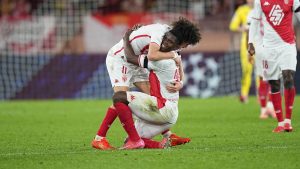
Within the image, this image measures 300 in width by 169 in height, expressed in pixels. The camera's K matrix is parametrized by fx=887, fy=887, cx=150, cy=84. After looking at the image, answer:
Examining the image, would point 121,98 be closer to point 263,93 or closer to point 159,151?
point 159,151

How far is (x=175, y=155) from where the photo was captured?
9.93 metres

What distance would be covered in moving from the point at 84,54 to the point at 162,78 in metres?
13.7

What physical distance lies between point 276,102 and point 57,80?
11.7 m

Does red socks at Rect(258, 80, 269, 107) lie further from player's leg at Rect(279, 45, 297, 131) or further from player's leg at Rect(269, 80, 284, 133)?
player's leg at Rect(279, 45, 297, 131)

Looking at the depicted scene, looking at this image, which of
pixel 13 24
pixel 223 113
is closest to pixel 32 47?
pixel 13 24

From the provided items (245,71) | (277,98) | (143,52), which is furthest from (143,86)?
(245,71)

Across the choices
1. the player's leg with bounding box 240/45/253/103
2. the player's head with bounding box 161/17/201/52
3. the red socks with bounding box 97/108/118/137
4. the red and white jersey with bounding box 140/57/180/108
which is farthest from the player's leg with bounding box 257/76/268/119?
the player's head with bounding box 161/17/201/52

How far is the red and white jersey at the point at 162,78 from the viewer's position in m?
10.9

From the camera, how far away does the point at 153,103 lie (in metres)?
10.8

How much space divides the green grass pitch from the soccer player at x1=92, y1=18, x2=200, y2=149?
34 cm

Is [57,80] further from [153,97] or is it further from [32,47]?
[153,97]

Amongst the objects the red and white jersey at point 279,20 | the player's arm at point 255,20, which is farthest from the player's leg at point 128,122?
the red and white jersey at point 279,20

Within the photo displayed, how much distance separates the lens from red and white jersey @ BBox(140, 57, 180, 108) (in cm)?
1086

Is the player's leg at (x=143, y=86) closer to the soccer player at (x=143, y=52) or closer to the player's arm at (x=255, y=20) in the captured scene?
the soccer player at (x=143, y=52)
